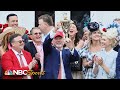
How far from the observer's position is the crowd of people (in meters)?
9.61

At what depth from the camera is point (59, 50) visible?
9.66m

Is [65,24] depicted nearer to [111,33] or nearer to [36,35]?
[36,35]

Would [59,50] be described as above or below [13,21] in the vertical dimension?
below

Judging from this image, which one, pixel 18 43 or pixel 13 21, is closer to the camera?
pixel 18 43

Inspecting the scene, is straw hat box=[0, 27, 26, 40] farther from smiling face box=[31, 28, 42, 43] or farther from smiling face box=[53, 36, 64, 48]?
smiling face box=[53, 36, 64, 48]

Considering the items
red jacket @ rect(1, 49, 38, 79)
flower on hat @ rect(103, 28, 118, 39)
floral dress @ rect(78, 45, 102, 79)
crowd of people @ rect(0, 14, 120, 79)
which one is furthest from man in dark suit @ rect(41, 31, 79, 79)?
flower on hat @ rect(103, 28, 118, 39)

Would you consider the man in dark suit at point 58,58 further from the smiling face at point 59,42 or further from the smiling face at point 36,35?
the smiling face at point 36,35

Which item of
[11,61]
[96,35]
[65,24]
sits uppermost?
[65,24]

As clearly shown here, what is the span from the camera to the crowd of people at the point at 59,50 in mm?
9609

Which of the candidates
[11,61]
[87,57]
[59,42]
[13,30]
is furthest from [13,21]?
[87,57]

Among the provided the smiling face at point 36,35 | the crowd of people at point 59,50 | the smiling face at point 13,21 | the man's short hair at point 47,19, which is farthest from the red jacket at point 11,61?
the man's short hair at point 47,19
